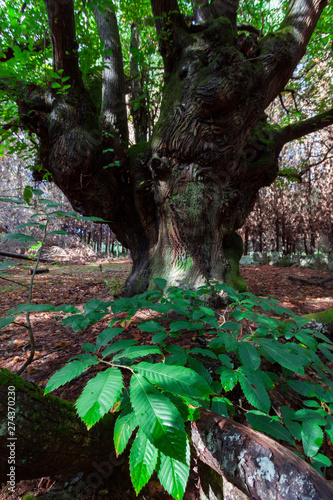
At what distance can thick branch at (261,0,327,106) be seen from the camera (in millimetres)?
3502

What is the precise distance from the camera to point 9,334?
9.52 feet

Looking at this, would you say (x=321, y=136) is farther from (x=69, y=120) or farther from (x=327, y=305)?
(x=69, y=120)

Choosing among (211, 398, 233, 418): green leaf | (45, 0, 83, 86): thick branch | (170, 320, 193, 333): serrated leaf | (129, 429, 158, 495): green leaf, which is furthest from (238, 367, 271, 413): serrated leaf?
(45, 0, 83, 86): thick branch

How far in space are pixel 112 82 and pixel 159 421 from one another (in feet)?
17.3

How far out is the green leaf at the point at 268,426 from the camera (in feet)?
2.76

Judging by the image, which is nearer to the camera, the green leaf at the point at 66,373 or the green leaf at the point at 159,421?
the green leaf at the point at 159,421

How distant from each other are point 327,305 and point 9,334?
5.12 meters

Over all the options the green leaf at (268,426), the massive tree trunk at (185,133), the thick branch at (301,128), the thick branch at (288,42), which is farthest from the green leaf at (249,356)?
the thick branch at (301,128)

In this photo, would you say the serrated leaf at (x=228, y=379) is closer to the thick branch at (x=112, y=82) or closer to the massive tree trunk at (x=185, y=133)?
the massive tree trunk at (x=185, y=133)

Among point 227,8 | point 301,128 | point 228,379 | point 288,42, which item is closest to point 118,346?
point 228,379

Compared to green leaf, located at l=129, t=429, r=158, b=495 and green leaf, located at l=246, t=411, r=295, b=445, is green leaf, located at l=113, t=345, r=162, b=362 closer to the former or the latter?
green leaf, located at l=129, t=429, r=158, b=495

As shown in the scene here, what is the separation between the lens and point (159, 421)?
1.74ft

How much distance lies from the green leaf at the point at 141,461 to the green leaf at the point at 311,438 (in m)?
0.66

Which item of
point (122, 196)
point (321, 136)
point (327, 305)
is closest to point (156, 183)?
point (122, 196)
